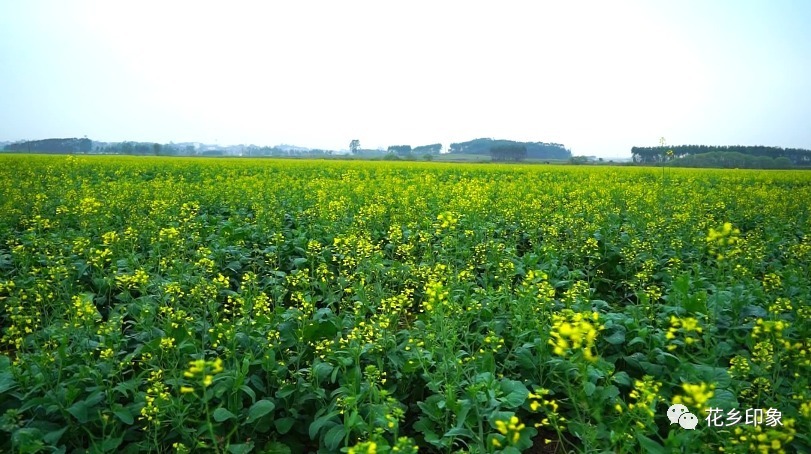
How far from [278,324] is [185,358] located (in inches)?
29.1

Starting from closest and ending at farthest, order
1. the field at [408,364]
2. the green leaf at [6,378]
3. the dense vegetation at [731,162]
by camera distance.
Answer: the field at [408,364]
the green leaf at [6,378]
the dense vegetation at [731,162]

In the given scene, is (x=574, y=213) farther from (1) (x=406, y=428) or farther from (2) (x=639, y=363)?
(1) (x=406, y=428)

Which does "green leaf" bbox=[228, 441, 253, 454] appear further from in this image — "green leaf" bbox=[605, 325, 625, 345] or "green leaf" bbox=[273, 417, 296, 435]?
"green leaf" bbox=[605, 325, 625, 345]

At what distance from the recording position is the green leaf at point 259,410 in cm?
314

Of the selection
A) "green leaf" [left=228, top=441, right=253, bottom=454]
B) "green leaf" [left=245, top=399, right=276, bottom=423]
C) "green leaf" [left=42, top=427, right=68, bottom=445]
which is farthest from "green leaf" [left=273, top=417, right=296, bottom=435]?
"green leaf" [left=42, top=427, right=68, bottom=445]

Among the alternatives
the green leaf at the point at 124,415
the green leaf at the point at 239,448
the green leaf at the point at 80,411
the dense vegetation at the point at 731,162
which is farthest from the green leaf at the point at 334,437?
the dense vegetation at the point at 731,162

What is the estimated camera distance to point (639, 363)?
12.4ft

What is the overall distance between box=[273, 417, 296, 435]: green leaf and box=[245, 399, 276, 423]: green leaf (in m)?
0.20

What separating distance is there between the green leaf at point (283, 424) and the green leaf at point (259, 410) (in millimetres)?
203

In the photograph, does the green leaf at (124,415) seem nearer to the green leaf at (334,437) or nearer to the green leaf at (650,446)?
the green leaf at (334,437)

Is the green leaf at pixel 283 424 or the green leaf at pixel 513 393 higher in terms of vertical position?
the green leaf at pixel 513 393

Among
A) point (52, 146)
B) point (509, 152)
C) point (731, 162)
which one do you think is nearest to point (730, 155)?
point (731, 162)

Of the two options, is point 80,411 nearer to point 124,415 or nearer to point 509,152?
point 124,415

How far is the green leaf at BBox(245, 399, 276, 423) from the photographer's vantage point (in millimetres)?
3145
